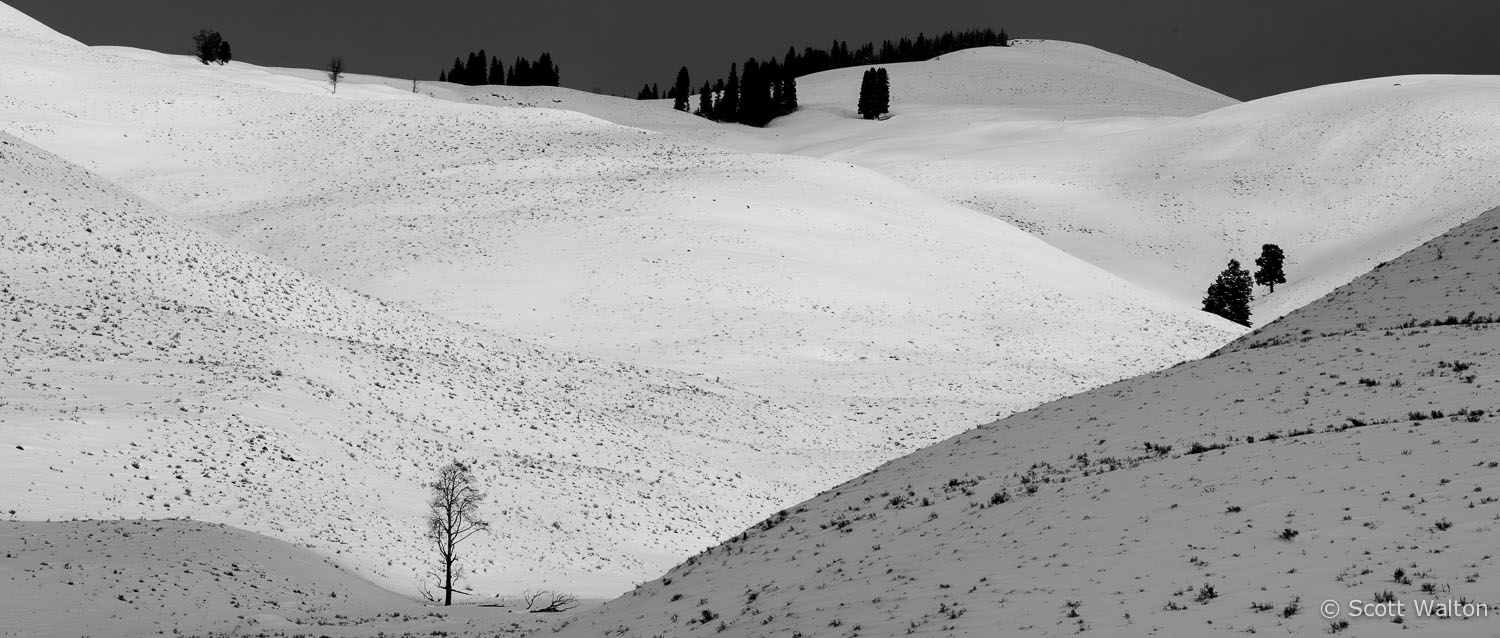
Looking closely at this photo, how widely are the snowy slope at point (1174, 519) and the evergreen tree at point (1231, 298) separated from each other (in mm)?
51159

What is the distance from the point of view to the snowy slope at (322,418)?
2933 cm

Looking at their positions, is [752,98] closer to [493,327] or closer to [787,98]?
[787,98]

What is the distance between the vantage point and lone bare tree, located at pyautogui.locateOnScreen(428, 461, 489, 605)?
27453mm

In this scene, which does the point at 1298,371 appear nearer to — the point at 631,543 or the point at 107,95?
the point at 631,543

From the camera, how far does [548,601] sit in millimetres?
27031

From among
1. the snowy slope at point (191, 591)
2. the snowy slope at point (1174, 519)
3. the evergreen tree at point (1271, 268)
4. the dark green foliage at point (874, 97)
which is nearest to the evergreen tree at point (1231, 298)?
the evergreen tree at point (1271, 268)

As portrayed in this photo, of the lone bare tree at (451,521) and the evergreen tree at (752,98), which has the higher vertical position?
the evergreen tree at (752,98)

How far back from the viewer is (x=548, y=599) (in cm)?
2734

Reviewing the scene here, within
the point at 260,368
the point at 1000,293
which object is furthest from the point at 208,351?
the point at 1000,293

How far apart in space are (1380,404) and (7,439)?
91.4ft

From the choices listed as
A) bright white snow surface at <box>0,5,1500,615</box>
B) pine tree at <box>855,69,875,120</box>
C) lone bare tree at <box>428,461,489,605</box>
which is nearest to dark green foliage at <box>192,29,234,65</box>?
bright white snow surface at <box>0,5,1500,615</box>

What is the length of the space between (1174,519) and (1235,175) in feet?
341

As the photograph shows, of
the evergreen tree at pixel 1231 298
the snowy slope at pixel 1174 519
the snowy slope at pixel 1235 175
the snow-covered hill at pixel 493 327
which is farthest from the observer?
the snowy slope at pixel 1235 175

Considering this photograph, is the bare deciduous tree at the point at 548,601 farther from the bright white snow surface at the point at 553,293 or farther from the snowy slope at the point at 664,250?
the snowy slope at the point at 664,250
